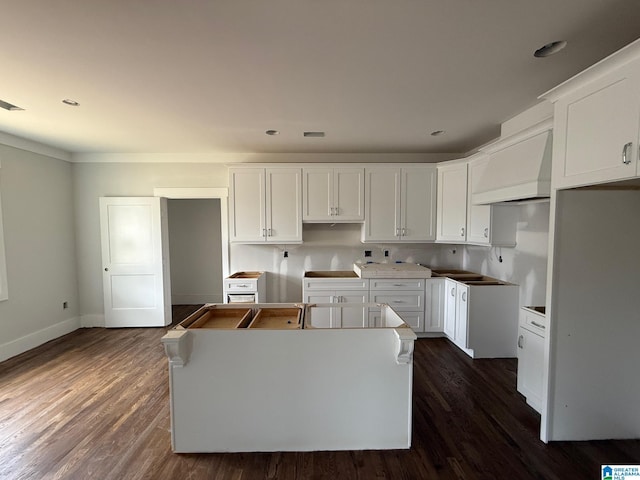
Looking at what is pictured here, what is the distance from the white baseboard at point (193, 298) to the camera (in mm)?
5547

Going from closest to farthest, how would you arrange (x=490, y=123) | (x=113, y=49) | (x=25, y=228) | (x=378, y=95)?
(x=113, y=49) < (x=378, y=95) < (x=490, y=123) < (x=25, y=228)

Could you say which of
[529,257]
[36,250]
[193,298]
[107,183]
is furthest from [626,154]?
[193,298]

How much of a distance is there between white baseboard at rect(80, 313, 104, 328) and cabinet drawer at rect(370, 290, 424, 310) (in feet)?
13.5

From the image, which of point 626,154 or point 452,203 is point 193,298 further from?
point 626,154

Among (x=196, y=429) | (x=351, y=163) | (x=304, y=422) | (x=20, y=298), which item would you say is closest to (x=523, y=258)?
(x=351, y=163)

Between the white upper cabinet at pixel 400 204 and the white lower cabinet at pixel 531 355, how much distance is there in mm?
1632

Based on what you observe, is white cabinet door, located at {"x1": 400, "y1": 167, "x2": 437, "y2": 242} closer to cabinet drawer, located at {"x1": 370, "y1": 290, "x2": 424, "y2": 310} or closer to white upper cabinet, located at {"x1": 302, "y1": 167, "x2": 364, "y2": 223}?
white upper cabinet, located at {"x1": 302, "y1": 167, "x2": 364, "y2": 223}

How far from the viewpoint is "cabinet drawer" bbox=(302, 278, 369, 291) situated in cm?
356

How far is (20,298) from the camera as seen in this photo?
3307 millimetres

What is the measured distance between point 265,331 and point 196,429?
816 mm

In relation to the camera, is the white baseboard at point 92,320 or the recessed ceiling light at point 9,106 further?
the white baseboard at point 92,320

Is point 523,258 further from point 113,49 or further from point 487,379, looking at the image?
point 113,49

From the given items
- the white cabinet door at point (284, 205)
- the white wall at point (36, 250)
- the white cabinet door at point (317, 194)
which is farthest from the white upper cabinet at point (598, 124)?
the white wall at point (36, 250)

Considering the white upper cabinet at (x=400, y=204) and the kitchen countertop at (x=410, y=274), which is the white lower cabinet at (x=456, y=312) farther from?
the white upper cabinet at (x=400, y=204)
